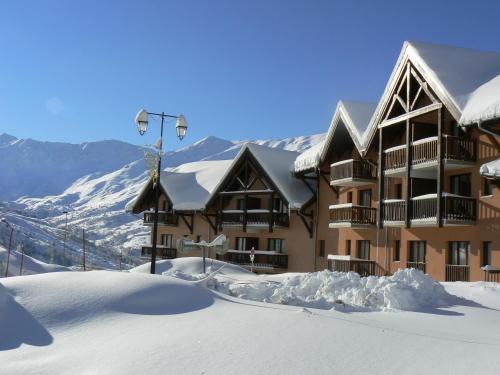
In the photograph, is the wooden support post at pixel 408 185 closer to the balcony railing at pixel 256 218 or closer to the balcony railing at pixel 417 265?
the balcony railing at pixel 417 265

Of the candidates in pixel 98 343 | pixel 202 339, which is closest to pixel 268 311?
pixel 202 339

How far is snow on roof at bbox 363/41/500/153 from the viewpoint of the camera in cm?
2148

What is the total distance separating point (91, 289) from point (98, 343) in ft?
6.86

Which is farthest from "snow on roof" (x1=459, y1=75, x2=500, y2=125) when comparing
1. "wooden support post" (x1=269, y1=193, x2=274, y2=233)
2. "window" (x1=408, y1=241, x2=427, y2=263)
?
"wooden support post" (x1=269, y1=193, x2=274, y2=233)

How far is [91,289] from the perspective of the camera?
9711 mm

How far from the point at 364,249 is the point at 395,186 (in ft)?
11.5

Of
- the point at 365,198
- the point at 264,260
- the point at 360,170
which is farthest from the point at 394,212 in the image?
the point at 264,260

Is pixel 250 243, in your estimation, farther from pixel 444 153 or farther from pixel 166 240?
pixel 444 153

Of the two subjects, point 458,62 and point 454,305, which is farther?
point 458,62

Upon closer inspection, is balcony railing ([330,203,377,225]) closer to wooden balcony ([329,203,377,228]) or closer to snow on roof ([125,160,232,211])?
wooden balcony ([329,203,377,228])

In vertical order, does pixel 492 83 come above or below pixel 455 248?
above

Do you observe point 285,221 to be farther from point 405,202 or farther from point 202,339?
point 202,339

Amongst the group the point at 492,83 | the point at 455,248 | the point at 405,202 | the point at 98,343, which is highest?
the point at 492,83

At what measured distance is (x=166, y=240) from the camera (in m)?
46.1
